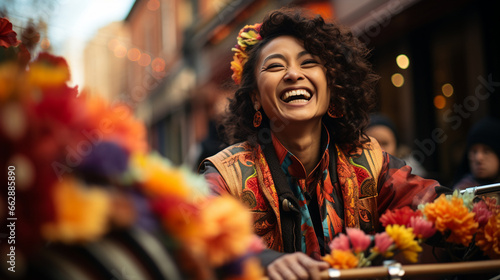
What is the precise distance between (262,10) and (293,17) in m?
7.02

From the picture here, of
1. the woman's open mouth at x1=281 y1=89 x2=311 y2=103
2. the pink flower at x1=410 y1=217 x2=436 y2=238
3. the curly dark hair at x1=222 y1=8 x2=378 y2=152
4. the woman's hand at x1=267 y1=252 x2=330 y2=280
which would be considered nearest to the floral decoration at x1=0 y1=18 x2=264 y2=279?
the woman's hand at x1=267 y1=252 x2=330 y2=280

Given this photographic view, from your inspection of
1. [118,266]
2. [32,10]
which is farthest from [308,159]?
[118,266]

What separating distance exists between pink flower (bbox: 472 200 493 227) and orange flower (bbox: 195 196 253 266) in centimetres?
108

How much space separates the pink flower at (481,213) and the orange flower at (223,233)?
1079 mm

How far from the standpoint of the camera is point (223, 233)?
81 centimetres

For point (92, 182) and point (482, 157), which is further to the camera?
point (482, 157)

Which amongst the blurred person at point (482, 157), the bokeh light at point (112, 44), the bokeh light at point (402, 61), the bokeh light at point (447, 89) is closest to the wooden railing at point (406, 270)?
the blurred person at point (482, 157)

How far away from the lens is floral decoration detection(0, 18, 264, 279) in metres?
0.66

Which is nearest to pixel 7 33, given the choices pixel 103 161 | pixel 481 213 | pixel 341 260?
pixel 103 161

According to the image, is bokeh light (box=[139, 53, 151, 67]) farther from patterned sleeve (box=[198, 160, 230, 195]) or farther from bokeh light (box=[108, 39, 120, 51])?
patterned sleeve (box=[198, 160, 230, 195])

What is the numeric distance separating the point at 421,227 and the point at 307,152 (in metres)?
0.65

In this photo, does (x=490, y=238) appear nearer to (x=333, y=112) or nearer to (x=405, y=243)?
(x=405, y=243)

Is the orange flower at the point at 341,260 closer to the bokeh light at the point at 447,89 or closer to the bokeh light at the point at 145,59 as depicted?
the bokeh light at the point at 447,89

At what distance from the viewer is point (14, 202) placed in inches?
25.8
